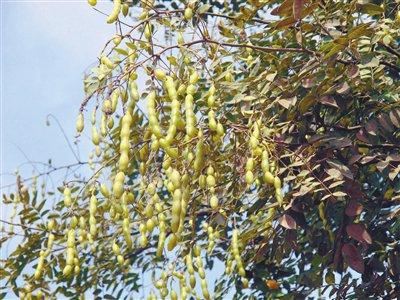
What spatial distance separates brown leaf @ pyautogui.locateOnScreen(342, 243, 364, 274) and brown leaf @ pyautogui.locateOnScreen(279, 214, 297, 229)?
22cm

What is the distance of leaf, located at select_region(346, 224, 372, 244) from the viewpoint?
2.71 meters

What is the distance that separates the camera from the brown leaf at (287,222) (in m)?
2.71

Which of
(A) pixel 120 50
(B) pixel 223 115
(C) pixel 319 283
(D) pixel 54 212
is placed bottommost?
(C) pixel 319 283

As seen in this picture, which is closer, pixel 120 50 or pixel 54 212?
pixel 120 50

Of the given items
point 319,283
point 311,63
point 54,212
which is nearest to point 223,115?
point 311,63

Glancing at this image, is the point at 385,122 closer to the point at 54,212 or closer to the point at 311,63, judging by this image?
the point at 311,63

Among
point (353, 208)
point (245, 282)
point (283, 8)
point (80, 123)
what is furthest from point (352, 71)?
point (245, 282)

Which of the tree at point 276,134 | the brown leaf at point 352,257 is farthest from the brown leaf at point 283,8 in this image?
the brown leaf at point 352,257

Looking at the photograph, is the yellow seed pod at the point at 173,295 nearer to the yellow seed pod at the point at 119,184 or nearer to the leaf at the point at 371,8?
the yellow seed pod at the point at 119,184

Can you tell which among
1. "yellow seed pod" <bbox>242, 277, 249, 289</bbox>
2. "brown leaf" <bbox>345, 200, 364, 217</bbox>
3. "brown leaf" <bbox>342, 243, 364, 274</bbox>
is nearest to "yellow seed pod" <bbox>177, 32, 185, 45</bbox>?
"brown leaf" <bbox>345, 200, 364, 217</bbox>

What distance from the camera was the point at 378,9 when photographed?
9.14ft

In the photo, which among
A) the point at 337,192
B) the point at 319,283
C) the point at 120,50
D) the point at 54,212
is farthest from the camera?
the point at 54,212

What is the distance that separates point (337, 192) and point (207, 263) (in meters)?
2.23

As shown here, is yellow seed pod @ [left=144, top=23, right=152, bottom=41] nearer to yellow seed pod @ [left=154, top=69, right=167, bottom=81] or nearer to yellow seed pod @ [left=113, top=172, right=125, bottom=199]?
yellow seed pod @ [left=154, top=69, right=167, bottom=81]
